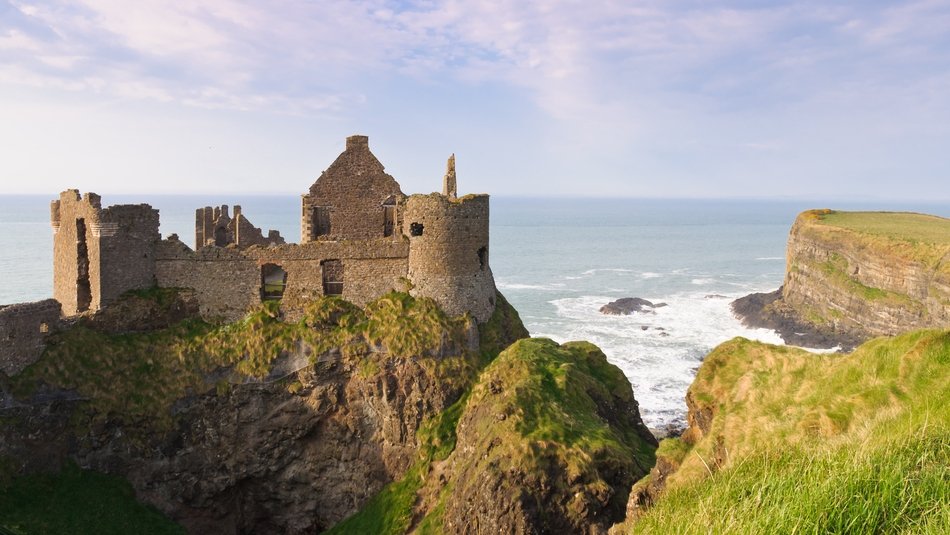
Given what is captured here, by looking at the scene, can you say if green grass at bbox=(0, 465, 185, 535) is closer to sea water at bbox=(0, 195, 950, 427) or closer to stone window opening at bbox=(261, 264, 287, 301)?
stone window opening at bbox=(261, 264, 287, 301)

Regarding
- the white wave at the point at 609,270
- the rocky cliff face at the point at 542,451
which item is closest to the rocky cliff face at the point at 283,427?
the rocky cliff face at the point at 542,451

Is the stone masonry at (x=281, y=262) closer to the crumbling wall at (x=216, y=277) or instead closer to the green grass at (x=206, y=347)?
the crumbling wall at (x=216, y=277)

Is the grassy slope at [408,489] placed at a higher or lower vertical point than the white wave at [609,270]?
lower

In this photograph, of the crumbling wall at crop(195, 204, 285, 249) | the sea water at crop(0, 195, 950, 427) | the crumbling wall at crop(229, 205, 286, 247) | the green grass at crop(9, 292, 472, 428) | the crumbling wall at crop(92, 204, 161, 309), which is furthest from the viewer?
the sea water at crop(0, 195, 950, 427)

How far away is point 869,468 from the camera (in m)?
8.38

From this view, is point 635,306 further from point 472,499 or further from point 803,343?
point 472,499

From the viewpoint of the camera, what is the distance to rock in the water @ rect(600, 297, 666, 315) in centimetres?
7425

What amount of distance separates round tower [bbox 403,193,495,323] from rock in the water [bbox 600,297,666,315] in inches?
1960

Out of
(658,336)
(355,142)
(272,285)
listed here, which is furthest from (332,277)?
(658,336)

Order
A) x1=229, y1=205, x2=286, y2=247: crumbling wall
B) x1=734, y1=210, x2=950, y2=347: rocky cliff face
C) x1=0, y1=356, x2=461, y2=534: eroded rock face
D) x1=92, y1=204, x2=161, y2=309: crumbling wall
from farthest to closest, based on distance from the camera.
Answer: x1=734, y1=210, x2=950, y2=347: rocky cliff face < x1=229, y1=205, x2=286, y2=247: crumbling wall < x1=92, y1=204, x2=161, y2=309: crumbling wall < x1=0, y1=356, x2=461, y2=534: eroded rock face

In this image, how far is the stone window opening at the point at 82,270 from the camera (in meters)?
25.8

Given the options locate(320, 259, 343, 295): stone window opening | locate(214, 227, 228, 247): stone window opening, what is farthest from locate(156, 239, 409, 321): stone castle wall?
locate(214, 227, 228, 247): stone window opening

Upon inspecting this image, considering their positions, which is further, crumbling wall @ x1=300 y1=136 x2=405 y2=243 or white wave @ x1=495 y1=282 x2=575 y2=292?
white wave @ x1=495 y1=282 x2=575 y2=292

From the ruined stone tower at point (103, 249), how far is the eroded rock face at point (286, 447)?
194 inches
